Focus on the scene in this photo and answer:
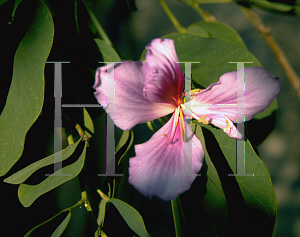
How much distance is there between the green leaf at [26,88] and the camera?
550 mm

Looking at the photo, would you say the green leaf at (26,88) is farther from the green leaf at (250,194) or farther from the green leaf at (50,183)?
the green leaf at (250,194)

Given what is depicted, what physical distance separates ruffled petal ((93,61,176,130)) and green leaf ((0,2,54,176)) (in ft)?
0.46

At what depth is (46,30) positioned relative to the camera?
56 centimetres

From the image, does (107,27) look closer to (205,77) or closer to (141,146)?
(205,77)

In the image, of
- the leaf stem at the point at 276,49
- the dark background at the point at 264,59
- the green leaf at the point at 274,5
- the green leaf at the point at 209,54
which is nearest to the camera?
the green leaf at the point at 209,54

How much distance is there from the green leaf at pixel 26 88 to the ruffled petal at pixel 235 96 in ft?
1.10

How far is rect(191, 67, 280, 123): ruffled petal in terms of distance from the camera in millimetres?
528

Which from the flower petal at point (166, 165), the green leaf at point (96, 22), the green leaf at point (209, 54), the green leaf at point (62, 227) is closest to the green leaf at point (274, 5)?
the green leaf at point (209, 54)

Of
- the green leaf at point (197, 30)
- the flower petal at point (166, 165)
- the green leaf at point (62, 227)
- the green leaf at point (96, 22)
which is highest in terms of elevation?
the green leaf at point (197, 30)

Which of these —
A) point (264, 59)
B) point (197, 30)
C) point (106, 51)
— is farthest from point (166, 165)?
point (264, 59)

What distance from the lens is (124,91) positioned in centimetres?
51

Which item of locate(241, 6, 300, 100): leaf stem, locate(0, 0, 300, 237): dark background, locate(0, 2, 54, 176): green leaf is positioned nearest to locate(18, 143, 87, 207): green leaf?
locate(0, 2, 54, 176): green leaf

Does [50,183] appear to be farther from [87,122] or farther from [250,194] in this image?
[250,194]

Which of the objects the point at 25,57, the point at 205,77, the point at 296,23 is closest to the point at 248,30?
the point at 296,23
